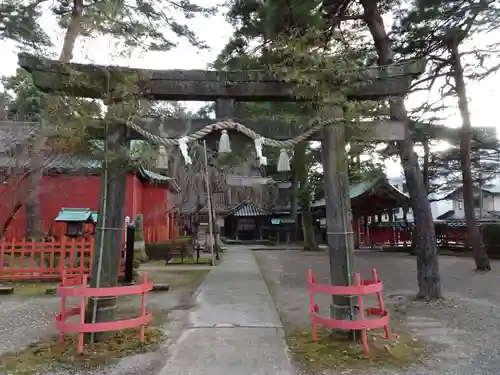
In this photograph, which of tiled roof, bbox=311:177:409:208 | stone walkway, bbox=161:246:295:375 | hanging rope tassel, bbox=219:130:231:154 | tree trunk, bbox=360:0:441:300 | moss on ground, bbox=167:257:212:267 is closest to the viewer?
stone walkway, bbox=161:246:295:375

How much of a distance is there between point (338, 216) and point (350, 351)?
162 cm

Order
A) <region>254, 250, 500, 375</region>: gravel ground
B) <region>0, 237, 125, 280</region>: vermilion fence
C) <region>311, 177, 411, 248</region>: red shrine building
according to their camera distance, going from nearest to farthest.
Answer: <region>254, 250, 500, 375</region>: gravel ground < <region>0, 237, 125, 280</region>: vermilion fence < <region>311, 177, 411, 248</region>: red shrine building

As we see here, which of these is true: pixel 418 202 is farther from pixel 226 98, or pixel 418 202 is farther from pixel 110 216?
pixel 110 216

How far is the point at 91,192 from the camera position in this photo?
17.4 meters

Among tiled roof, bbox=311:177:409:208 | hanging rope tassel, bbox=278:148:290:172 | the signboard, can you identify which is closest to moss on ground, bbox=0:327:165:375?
hanging rope tassel, bbox=278:148:290:172

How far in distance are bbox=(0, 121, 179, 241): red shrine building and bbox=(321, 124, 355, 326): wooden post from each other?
7.28 m

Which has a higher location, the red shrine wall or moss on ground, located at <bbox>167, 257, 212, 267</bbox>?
the red shrine wall

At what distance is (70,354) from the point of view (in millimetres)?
4430

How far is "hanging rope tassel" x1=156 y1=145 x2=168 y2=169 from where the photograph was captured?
16.6 ft

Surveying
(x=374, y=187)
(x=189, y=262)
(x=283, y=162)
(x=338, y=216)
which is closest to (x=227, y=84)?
A: (x=283, y=162)

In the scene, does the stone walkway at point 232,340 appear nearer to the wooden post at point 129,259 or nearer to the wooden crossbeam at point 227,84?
the wooden post at point 129,259

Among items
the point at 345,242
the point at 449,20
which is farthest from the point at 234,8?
the point at 345,242

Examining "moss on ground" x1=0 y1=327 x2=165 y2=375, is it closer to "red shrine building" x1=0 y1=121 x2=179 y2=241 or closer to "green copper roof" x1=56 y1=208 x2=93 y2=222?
"red shrine building" x1=0 y1=121 x2=179 y2=241

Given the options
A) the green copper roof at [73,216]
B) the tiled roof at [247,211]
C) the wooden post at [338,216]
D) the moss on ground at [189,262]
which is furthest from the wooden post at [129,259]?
the tiled roof at [247,211]
